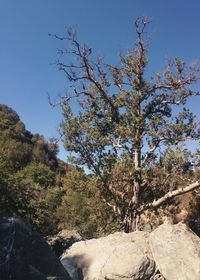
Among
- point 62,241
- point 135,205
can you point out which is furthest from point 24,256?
point 135,205

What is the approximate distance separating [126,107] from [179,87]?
265 cm

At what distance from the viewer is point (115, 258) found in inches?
488

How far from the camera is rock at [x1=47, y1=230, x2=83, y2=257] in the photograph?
53.3 ft

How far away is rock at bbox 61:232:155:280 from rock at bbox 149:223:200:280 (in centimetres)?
38

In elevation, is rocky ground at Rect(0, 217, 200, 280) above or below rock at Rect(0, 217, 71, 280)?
above

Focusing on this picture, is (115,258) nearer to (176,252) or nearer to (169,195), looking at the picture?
(176,252)

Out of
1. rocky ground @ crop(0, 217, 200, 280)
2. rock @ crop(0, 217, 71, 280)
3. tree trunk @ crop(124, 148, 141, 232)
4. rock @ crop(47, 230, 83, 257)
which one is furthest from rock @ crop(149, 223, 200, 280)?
tree trunk @ crop(124, 148, 141, 232)

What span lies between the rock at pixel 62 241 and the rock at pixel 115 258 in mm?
2357

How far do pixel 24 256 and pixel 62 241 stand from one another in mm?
8562

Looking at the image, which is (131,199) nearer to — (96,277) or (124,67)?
(124,67)

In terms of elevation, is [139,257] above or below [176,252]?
below

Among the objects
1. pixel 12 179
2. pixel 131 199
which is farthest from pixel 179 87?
pixel 12 179

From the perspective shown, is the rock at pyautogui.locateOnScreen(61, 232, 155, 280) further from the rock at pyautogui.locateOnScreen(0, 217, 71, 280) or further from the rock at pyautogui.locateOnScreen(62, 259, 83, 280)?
the rock at pyautogui.locateOnScreen(0, 217, 71, 280)

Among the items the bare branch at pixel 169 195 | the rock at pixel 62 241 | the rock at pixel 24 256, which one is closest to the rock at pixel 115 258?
the rock at pixel 62 241
